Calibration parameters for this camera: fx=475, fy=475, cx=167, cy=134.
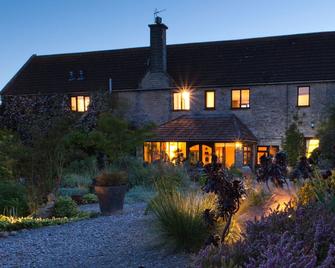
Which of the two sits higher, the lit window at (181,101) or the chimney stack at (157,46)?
the chimney stack at (157,46)

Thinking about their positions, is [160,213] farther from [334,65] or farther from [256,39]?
[256,39]

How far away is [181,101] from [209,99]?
1.70 m

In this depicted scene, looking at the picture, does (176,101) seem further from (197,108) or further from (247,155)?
(247,155)

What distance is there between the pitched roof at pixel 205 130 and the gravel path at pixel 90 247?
16.1m

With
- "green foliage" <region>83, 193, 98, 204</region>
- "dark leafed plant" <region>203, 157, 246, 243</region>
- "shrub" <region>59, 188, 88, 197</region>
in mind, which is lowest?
"green foliage" <region>83, 193, 98, 204</region>

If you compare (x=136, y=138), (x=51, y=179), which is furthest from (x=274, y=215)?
(x=136, y=138)

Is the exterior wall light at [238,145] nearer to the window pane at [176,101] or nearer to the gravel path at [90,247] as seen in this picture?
the window pane at [176,101]

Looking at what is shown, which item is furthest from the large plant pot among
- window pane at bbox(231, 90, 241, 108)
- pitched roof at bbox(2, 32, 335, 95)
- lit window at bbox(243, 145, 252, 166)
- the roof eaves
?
the roof eaves

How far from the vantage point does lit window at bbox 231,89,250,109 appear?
2673 cm

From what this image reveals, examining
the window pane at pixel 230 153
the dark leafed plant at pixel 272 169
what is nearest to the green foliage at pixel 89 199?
the dark leafed plant at pixel 272 169

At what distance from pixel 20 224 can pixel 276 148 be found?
19244 mm

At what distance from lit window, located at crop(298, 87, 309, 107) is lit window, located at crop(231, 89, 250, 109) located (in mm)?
2772

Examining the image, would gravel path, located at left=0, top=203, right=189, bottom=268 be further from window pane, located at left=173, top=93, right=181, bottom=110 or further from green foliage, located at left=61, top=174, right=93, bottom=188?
window pane, located at left=173, top=93, right=181, bottom=110

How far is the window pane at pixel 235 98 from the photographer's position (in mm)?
26953
